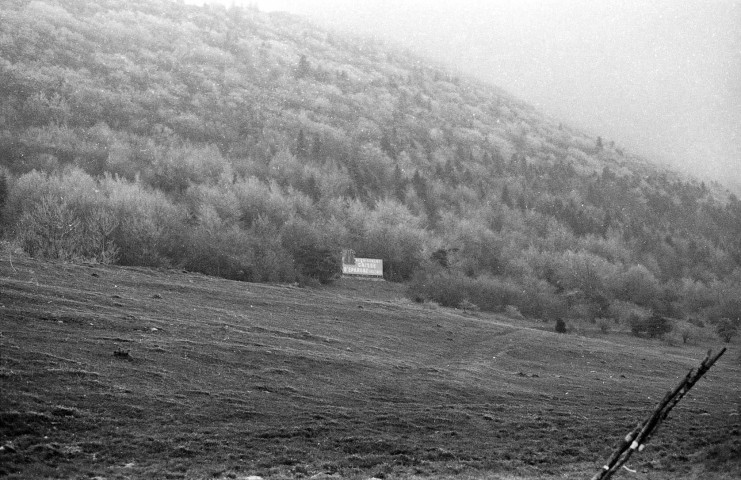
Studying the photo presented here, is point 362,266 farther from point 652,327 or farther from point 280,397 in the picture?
point 280,397

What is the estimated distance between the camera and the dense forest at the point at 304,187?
273 feet

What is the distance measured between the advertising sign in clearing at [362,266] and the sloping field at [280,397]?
127ft

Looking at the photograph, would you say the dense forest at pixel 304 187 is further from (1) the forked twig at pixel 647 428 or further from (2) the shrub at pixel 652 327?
(1) the forked twig at pixel 647 428

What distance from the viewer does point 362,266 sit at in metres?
98.4

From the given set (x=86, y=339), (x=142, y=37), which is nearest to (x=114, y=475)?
(x=86, y=339)

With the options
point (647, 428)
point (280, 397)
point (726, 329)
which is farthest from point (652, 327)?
point (647, 428)

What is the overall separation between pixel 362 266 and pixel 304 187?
3302 centimetres

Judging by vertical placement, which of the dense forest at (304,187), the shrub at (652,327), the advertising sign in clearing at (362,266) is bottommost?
the shrub at (652,327)

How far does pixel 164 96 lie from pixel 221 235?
6887 centimetres

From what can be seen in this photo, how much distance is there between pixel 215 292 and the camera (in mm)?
55688

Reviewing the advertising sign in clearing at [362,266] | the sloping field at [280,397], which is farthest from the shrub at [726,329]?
the advertising sign in clearing at [362,266]

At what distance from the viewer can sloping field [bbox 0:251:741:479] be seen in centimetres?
2267

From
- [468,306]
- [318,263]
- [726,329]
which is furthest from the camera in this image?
[726,329]

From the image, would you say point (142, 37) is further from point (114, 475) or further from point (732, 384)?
point (114, 475)
